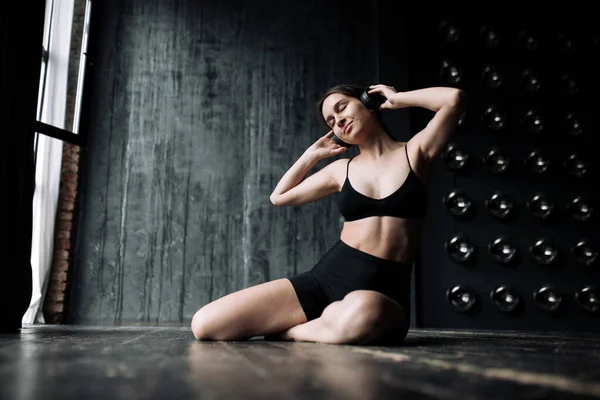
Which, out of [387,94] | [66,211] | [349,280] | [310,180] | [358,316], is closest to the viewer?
[358,316]

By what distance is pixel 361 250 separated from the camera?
177cm

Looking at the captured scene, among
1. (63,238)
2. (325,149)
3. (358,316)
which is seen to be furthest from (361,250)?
(63,238)

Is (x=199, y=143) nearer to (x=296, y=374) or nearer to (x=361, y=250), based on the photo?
(x=361, y=250)

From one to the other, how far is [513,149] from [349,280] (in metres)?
2.44

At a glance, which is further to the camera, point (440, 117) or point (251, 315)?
point (440, 117)

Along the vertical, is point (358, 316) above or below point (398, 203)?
below

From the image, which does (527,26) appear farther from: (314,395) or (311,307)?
(314,395)

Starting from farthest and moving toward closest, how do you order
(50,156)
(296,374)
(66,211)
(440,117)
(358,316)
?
1. (66,211)
2. (50,156)
3. (440,117)
4. (358,316)
5. (296,374)

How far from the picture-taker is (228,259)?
4.03 meters

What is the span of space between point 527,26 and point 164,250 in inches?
127

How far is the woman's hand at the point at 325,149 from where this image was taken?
6.95ft

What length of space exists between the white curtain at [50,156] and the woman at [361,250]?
7.81 feet

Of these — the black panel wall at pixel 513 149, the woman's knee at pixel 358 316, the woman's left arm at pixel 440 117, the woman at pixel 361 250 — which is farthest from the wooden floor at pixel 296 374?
the black panel wall at pixel 513 149

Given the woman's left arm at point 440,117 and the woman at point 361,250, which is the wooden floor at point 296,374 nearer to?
the woman at point 361,250
